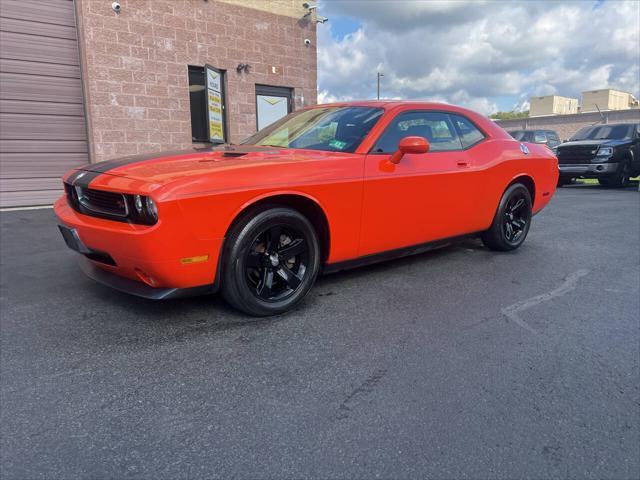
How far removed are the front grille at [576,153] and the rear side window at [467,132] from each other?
369 inches

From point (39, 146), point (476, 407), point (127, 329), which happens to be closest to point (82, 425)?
point (127, 329)

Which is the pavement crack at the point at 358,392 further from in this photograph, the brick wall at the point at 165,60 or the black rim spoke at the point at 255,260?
the brick wall at the point at 165,60

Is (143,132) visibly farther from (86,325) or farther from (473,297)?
(473,297)

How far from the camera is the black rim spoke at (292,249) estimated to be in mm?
3111

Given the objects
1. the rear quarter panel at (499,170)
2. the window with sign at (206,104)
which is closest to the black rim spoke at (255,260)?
the rear quarter panel at (499,170)

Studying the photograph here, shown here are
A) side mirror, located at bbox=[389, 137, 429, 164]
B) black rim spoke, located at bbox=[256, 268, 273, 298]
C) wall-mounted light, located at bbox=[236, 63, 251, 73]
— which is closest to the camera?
black rim spoke, located at bbox=[256, 268, 273, 298]

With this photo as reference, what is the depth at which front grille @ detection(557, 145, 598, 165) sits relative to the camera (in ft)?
39.8

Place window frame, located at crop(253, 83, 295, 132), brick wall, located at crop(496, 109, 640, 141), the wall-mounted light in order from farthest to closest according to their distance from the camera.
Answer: brick wall, located at crop(496, 109, 640, 141) → window frame, located at crop(253, 83, 295, 132) → the wall-mounted light

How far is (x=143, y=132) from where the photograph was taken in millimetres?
9570

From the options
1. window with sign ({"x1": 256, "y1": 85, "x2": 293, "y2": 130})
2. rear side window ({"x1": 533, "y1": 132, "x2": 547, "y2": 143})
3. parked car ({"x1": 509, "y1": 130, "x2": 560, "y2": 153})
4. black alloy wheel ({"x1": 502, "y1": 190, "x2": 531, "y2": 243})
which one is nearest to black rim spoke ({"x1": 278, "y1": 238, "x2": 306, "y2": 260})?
black alloy wheel ({"x1": 502, "y1": 190, "x2": 531, "y2": 243})

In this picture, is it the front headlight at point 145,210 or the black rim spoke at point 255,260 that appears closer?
the front headlight at point 145,210

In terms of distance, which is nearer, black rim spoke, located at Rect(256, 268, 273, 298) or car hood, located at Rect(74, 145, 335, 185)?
car hood, located at Rect(74, 145, 335, 185)

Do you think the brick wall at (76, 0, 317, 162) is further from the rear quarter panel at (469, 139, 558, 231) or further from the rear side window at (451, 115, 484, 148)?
the rear quarter panel at (469, 139, 558, 231)

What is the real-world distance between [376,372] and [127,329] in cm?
153
